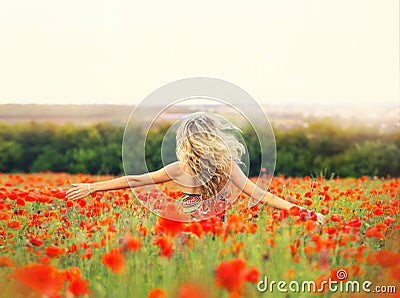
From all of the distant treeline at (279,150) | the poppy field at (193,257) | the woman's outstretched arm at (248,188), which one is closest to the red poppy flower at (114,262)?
the poppy field at (193,257)

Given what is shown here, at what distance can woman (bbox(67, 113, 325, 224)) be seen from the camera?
3135 mm

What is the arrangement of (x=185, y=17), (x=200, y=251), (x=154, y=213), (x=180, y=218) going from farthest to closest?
(x=185, y=17), (x=154, y=213), (x=180, y=218), (x=200, y=251)

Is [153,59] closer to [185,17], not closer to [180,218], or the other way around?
[185,17]

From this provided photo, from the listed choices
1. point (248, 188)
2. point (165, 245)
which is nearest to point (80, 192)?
point (165, 245)

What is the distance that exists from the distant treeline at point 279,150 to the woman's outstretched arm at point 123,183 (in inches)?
94.3

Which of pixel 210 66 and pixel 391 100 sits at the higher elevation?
pixel 210 66

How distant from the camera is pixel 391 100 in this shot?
4879mm

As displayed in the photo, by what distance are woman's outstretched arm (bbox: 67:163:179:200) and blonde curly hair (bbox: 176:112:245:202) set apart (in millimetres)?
103

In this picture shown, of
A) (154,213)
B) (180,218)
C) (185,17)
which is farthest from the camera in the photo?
(185,17)

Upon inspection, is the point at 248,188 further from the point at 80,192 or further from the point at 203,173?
the point at 80,192

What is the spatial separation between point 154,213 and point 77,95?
59.6 inches

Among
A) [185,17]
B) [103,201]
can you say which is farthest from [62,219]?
[185,17]

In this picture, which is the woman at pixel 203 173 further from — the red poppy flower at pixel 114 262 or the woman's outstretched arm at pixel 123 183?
the red poppy flower at pixel 114 262

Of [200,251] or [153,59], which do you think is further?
[153,59]
